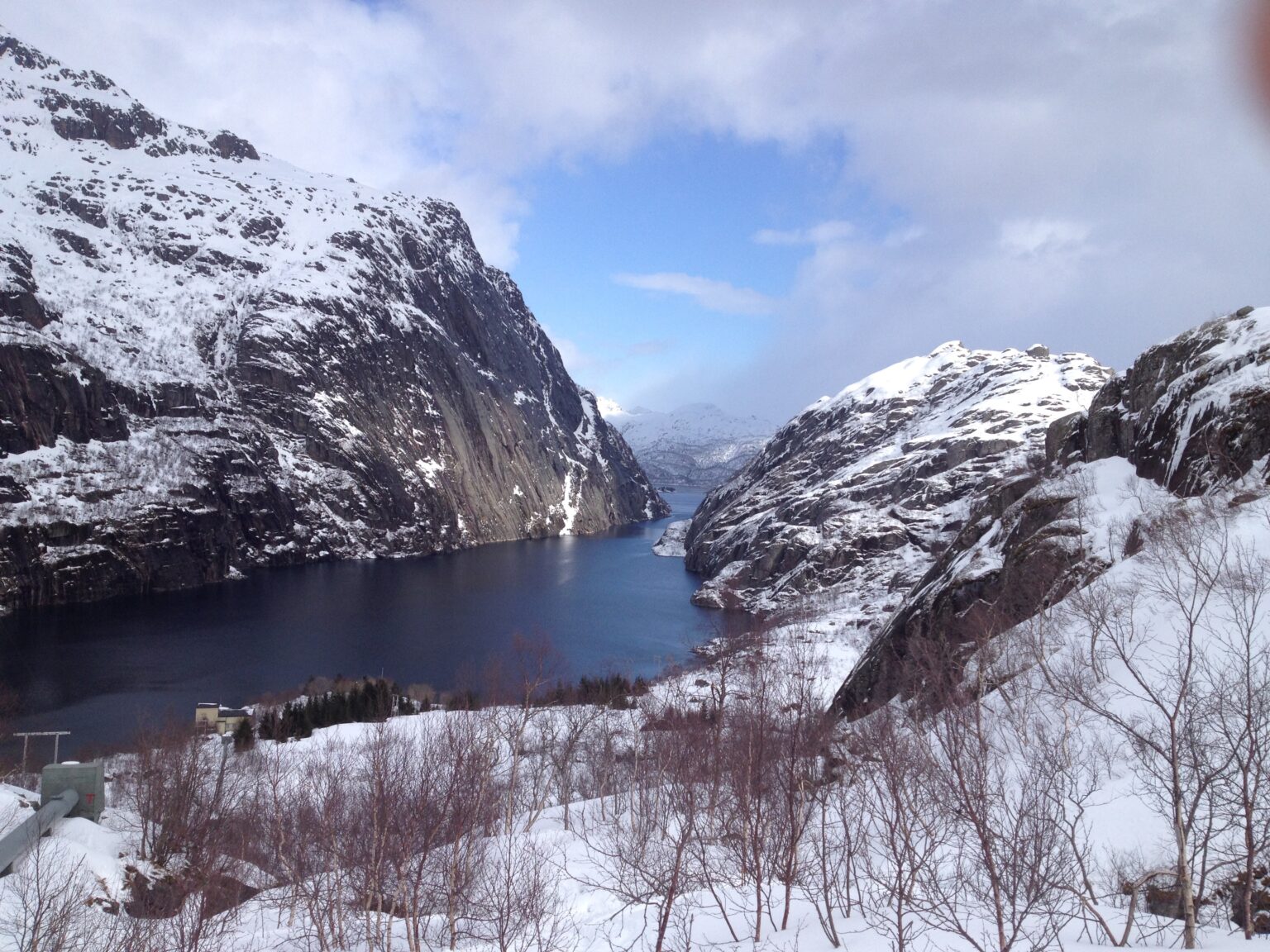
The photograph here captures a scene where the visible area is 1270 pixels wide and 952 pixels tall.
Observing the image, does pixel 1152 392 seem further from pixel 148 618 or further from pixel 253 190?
pixel 253 190

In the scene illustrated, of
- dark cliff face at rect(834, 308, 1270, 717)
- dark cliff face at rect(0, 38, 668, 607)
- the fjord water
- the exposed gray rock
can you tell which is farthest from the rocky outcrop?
the exposed gray rock

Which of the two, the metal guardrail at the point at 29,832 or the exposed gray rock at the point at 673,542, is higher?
the exposed gray rock at the point at 673,542

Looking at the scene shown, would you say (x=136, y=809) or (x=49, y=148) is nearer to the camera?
(x=136, y=809)

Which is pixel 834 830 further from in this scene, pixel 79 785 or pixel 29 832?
pixel 79 785

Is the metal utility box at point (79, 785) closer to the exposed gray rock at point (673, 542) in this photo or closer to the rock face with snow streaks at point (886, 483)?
the rock face with snow streaks at point (886, 483)

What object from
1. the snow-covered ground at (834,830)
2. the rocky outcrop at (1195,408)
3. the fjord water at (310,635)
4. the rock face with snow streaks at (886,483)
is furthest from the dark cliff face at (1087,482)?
the fjord water at (310,635)

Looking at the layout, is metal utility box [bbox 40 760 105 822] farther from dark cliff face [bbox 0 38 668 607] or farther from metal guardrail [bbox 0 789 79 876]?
dark cliff face [bbox 0 38 668 607]

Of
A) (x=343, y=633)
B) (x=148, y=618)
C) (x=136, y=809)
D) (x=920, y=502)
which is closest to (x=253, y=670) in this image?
(x=343, y=633)
